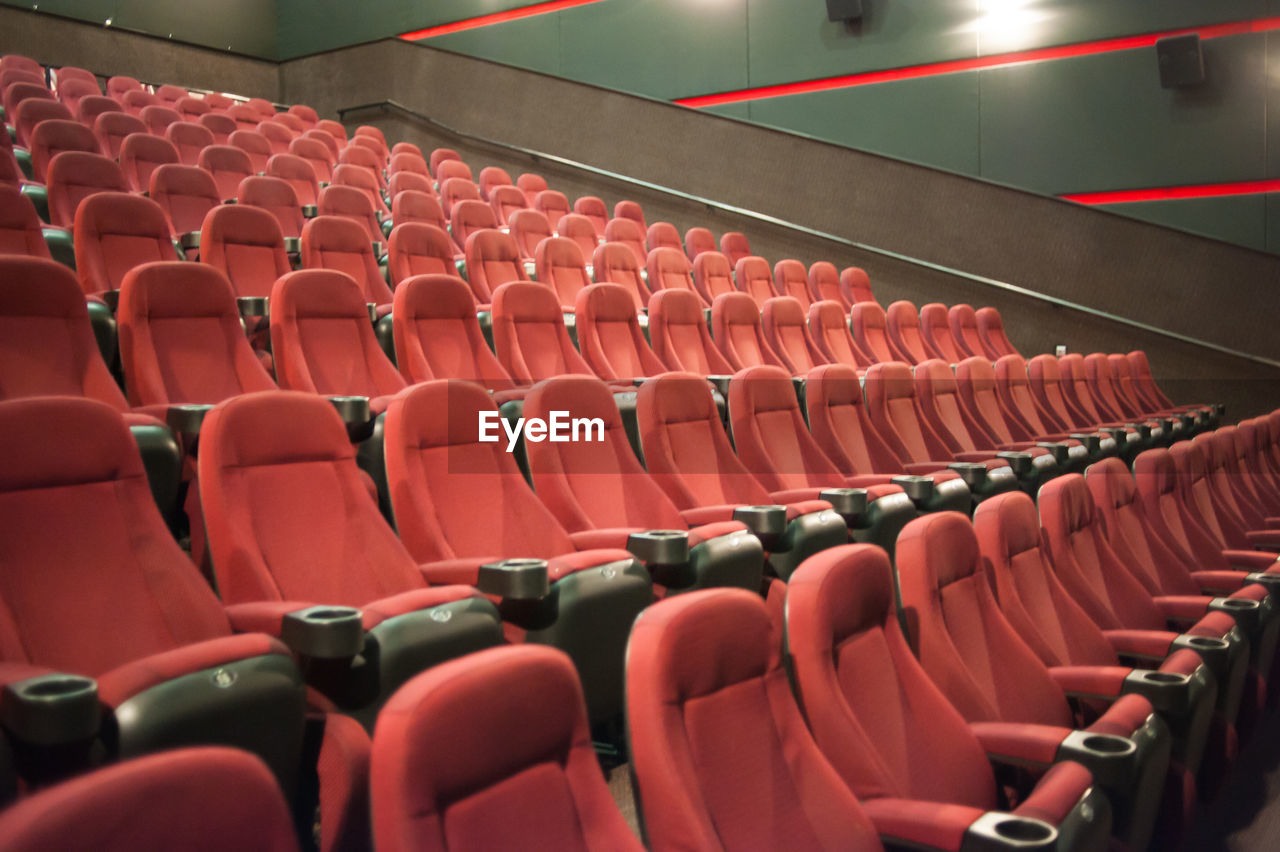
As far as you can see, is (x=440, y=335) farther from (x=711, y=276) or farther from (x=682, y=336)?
(x=711, y=276)

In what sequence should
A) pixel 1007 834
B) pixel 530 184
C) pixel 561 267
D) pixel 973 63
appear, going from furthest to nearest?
pixel 530 184 < pixel 973 63 < pixel 561 267 < pixel 1007 834

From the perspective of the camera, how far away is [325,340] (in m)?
0.94

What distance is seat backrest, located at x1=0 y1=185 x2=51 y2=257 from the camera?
96 cm

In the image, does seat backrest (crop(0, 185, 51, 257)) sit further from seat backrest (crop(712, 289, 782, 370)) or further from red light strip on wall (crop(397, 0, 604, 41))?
red light strip on wall (crop(397, 0, 604, 41))

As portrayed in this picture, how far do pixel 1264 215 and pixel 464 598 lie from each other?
2.09m

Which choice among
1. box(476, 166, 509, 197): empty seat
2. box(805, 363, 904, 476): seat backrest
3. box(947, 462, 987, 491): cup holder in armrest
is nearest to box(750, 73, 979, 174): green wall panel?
box(476, 166, 509, 197): empty seat

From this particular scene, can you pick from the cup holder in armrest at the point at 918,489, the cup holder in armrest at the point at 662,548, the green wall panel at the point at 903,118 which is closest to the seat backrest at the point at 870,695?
the cup holder in armrest at the point at 662,548

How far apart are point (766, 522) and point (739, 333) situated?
0.77m

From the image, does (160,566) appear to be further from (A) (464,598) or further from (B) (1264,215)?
(B) (1264,215)

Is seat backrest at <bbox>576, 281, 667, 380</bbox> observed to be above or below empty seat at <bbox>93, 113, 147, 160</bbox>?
below

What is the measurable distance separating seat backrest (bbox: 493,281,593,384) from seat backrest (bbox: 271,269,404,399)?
5.8 inches

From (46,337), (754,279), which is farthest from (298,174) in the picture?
(46,337)

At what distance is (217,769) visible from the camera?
0.81 feet

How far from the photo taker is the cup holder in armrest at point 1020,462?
111 centimetres
